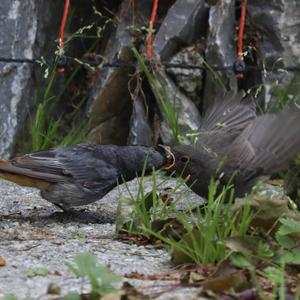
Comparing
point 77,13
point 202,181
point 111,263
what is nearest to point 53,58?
point 77,13

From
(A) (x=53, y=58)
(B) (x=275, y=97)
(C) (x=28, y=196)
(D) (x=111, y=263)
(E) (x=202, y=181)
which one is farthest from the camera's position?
(A) (x=53, y=58)

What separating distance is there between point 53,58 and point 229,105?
164 cm

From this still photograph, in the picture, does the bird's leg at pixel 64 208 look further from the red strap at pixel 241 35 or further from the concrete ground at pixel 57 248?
the red strap at pixel 241 35

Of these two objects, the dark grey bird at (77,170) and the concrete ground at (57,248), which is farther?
the dark grey bird at (77,170)

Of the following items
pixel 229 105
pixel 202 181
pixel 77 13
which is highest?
pixel 77 13

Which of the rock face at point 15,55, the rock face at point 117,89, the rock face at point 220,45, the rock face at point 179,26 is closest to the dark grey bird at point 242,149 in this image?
the rock face at point 220,45

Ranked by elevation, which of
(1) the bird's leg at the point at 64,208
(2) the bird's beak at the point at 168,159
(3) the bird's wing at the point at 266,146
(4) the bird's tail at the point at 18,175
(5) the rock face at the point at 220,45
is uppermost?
(5) the rock face at the point at 220,45

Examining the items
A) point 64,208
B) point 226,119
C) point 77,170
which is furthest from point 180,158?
point 64,208

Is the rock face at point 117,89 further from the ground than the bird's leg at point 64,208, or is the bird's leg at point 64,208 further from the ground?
the rock face at point 117,89

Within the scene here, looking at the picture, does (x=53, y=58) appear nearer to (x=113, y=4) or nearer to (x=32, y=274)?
(x=113, y=4)

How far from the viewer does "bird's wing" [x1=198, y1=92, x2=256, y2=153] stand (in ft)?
16.9

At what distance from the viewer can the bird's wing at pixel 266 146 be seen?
4.44 metres

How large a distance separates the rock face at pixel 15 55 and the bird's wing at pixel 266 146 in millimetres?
1946

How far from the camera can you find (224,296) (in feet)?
9.01
